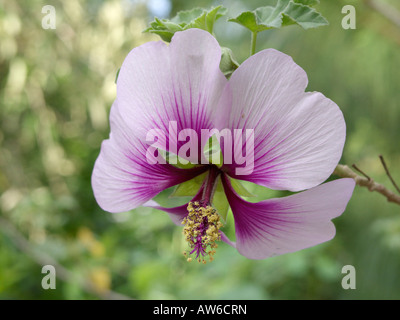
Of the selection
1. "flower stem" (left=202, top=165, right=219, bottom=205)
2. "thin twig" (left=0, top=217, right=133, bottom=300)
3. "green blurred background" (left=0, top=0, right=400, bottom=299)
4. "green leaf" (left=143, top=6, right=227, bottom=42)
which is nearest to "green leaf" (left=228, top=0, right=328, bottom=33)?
"green leaf" (left=143, top=6, right=227, bottom=42)

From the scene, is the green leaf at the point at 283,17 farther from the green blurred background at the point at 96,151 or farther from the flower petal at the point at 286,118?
the green blurred background at the point at 96,151

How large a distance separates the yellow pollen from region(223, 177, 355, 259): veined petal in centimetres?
2

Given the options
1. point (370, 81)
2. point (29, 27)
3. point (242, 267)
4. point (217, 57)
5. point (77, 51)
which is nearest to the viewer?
point (217, 57)

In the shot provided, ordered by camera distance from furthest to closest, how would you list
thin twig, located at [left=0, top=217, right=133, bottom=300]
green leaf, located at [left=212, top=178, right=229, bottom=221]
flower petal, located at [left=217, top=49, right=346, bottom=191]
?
thin twig, located at [left=0, top=217, right=133, bottom=300]
green leaf, located at [left=212, top=178, right=229, bottom=221]
flower petal, located at [left=217, top=49, right=346, bottom=191]

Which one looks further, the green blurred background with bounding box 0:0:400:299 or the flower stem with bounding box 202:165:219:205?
the green blurred background with bounding box 0:0:400:299

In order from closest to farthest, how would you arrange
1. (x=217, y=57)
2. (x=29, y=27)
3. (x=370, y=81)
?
1. (x=217, y=57)
2. (x=370, y=81)
3. (x=29, y=27)

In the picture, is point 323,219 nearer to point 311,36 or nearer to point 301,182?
point 301,182

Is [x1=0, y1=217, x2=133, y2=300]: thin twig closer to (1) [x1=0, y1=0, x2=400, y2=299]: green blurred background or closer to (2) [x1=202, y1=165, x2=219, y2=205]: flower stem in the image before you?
(1) [x1=0, y1=0, x2=400, y2=299]: green blurred background

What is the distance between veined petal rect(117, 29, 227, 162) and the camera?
318 millimetres

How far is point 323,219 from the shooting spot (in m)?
0.33

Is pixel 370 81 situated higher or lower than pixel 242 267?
higher

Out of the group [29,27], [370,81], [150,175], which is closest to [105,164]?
[150,175]

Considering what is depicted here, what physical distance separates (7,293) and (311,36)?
1.67m

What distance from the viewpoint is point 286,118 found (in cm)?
32
